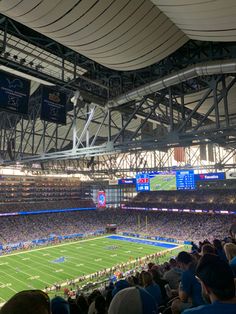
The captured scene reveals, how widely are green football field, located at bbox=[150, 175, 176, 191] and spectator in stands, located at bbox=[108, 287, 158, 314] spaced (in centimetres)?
4174

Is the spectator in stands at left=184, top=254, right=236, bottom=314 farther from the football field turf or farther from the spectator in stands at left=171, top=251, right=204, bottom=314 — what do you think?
the football field turf

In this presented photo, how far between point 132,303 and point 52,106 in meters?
13.4

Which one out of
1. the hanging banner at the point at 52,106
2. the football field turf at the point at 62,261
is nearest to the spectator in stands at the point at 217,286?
the hanging banner at the point at 52,106

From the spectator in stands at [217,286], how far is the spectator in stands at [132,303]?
0.29 meters

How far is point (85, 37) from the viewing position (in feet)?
31.6

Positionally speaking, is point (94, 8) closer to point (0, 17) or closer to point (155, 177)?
point (0, 17)

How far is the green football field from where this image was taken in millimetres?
42941

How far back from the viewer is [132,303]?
1.96 metres

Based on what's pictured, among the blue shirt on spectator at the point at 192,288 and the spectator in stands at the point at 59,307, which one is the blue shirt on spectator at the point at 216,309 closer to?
the spectator in stands at the point at 59,307

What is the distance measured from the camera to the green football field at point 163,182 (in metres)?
42.9

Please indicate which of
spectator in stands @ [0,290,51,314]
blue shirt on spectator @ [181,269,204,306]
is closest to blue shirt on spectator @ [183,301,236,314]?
spectator in stands @ [0,290,51,314]

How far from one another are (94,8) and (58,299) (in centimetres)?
819

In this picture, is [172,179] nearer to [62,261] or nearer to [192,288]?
[62,261]

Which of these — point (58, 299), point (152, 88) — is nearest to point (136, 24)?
point (152, 88)
